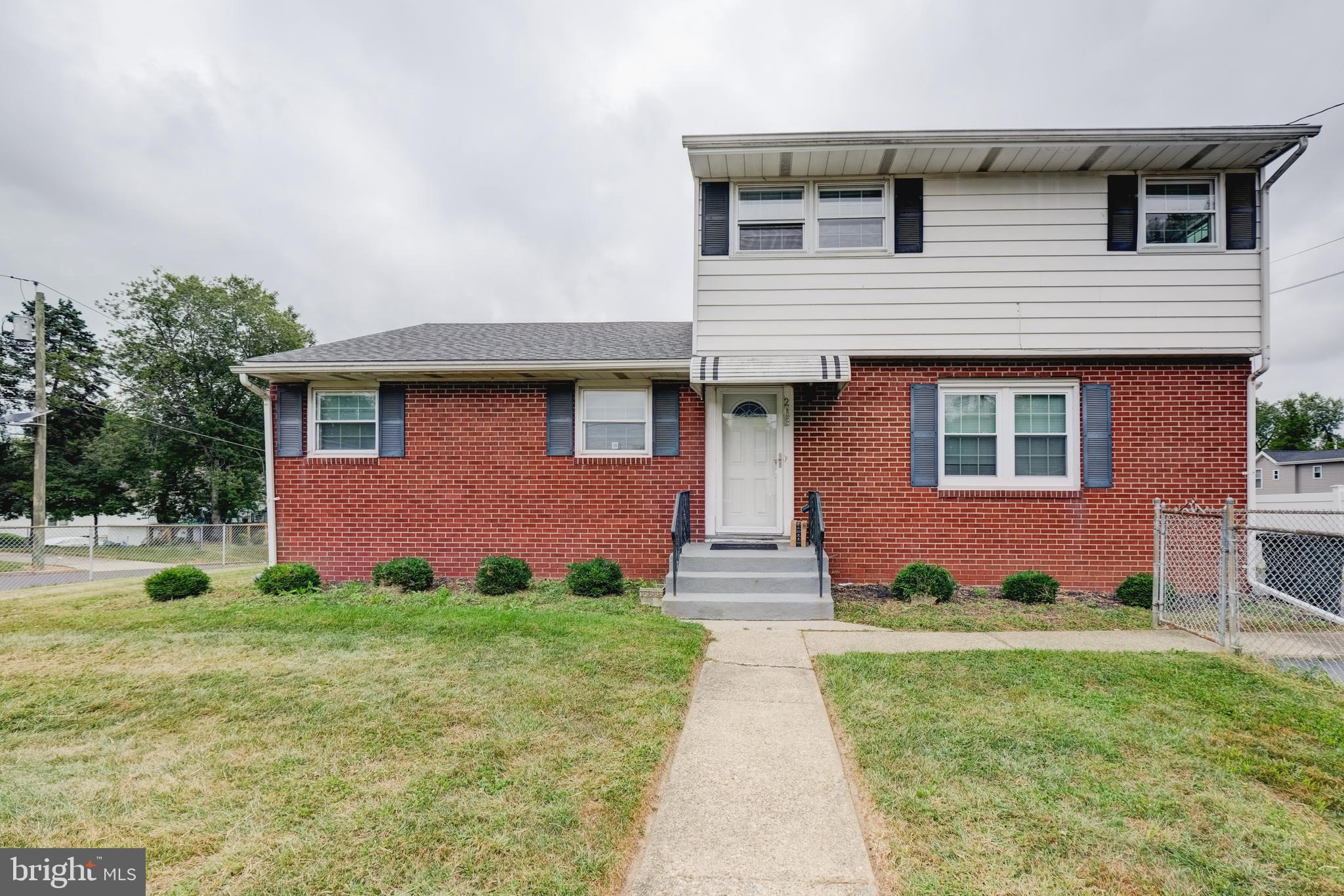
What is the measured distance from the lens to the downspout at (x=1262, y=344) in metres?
7.28

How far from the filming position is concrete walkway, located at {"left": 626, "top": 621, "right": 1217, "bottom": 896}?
7.02 ft

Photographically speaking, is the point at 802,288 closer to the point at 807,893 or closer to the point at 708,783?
the point at 708,783

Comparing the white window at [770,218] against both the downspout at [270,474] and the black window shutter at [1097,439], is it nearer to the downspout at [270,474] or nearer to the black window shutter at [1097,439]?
the black window shutter at [1097,439]

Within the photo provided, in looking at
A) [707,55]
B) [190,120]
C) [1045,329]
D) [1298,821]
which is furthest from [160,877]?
[190,120]

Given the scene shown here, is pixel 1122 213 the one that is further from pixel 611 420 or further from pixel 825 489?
pixel 611 420

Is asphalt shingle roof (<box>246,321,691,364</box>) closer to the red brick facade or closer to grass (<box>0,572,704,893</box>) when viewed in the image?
the red brick facade

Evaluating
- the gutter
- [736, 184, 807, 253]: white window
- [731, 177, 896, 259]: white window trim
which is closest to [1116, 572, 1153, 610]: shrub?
the gutter

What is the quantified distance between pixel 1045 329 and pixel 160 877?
9.30 metres

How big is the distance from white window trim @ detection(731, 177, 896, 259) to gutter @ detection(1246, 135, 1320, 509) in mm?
4657

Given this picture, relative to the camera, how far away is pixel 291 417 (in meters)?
8.44

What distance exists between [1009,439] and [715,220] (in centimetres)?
500

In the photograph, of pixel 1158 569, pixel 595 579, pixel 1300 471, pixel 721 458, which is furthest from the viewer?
pixel 1300 471

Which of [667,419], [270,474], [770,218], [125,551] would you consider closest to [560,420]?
[667,419]

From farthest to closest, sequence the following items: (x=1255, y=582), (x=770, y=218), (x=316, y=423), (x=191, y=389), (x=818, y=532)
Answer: (x=191, y=389), (x=316, y=423), (x=770, y=218), (x=1255, y=582), (x=818, y=532)
